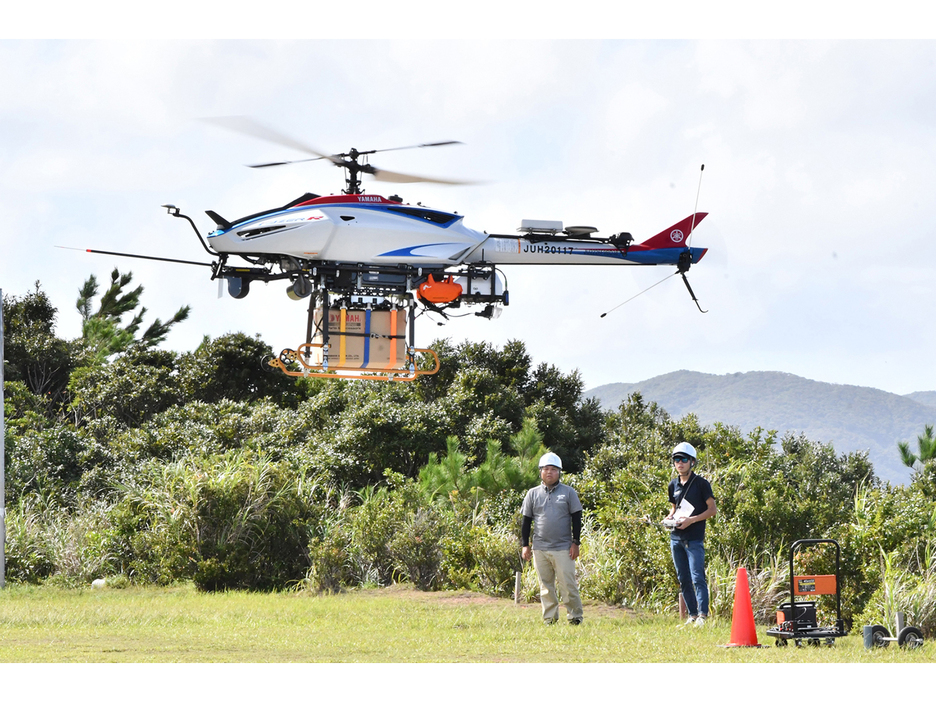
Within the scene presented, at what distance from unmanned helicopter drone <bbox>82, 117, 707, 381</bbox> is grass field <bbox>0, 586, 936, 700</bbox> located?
3.93 meters

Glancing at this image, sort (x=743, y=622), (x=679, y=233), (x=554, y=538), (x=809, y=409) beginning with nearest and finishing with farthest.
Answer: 1. (x=743, y=622)
2. (x=554, y=538)
3. (x=679, y=233)
4. (x=809, y=409)

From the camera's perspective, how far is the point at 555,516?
1087cm

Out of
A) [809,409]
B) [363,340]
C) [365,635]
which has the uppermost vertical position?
Result: [809,409]

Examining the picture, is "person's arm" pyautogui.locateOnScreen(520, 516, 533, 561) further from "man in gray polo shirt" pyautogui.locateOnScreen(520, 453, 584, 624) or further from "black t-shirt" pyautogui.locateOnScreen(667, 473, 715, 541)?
"black t-shirt" pyautogui.locateOnScreen(667, 473, 715, 541)

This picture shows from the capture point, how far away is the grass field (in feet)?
→ 27.8

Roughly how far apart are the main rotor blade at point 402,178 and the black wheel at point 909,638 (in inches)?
385

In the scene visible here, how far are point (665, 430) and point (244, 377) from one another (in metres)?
13.4

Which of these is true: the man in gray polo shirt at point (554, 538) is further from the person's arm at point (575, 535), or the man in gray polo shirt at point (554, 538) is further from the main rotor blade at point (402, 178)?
the main rotor blade at point (402, 178)

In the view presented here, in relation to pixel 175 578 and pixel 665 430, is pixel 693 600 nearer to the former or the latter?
pixel 175 578

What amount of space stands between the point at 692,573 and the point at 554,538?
4.87 ft

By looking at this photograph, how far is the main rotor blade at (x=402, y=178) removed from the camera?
53.6 ft

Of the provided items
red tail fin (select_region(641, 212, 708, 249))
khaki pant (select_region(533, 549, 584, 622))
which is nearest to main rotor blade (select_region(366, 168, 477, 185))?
red tail fin (select_region(641, 212, 708, 249))

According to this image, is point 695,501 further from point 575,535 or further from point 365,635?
point 365,635

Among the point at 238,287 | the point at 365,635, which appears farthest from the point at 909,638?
the point at 238,287
